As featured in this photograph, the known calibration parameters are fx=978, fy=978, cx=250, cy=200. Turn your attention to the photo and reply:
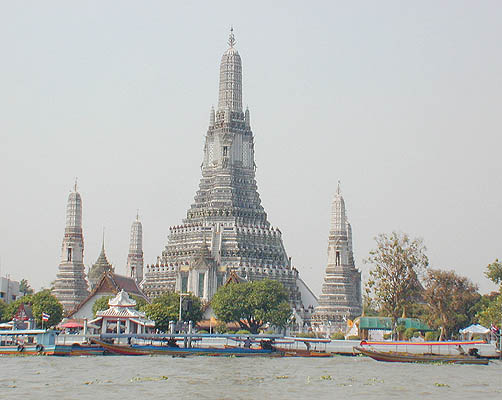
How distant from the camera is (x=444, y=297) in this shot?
92625 mm

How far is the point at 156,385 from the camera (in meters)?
47.9

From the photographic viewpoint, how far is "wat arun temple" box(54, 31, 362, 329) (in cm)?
12038

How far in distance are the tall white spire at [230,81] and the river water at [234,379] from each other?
226ft

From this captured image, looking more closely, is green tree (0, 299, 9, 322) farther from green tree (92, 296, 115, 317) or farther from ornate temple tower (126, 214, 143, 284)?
ornate temple tower (126, 214, 143, 284)

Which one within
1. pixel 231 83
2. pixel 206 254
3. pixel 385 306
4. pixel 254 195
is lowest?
pixel 385 306

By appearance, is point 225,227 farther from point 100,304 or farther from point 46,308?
point 46,308

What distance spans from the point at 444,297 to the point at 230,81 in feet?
170

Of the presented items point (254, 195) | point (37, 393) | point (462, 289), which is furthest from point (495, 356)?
point (254, 195)

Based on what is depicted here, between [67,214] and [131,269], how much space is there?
14776 millimetres

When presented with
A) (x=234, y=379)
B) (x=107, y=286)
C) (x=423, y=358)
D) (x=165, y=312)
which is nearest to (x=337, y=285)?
(x=107, y=286)

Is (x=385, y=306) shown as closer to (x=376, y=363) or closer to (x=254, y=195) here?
(x=376, y=363)

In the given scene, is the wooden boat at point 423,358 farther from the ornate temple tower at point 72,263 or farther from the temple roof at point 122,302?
the ornate temple tower at point 72,263

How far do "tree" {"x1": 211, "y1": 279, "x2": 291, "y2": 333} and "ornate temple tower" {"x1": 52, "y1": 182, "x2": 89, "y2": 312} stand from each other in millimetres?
29389

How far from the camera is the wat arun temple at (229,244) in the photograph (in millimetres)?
120375
